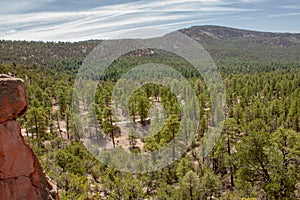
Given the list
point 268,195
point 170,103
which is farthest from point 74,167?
point 170,103

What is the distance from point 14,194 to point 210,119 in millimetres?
→ 55918

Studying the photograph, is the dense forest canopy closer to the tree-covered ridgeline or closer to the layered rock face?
the tree-covered ridgeline

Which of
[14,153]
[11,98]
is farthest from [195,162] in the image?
[11,98]

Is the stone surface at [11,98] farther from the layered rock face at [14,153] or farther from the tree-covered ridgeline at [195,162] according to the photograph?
the tree-covered ridgeline at [195,162]

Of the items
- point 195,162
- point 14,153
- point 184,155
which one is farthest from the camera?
point 184,155

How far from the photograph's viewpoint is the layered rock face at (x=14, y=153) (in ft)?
33.9

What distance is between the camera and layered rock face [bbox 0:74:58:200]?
1033 cm

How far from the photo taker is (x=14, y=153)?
10672 mm

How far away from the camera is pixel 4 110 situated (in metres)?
10.2

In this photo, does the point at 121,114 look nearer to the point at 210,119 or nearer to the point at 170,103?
the point at 170,103

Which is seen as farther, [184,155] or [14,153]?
[184,155]

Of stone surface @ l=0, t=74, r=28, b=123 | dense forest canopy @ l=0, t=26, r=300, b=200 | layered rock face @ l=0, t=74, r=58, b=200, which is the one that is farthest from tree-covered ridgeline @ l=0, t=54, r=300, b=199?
stone surface @ l=0, t=74, r=28, b=123

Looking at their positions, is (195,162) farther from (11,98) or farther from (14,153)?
(11,98)

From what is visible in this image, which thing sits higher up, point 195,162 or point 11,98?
point 11,98
